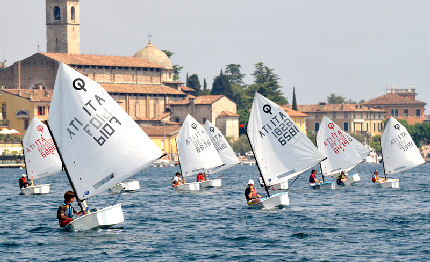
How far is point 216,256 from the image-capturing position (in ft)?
100

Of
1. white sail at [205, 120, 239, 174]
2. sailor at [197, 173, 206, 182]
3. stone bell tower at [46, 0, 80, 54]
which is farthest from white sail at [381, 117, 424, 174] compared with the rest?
stone bell tower at [46, 0, 80, 54]

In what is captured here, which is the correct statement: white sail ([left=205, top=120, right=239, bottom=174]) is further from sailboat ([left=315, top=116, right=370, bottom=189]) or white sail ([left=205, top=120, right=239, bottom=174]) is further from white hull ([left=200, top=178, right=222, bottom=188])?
sailboat ([left=315, top=116, right=370, bottom=189])

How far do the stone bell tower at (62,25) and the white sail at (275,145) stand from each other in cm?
13997

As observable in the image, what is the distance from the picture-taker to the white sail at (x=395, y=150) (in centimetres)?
6431

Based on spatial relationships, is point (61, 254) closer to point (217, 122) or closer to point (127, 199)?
point (127, 199)

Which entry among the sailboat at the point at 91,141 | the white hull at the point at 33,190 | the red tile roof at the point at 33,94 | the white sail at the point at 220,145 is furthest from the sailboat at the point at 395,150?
the red tile roof at the point at 33,94

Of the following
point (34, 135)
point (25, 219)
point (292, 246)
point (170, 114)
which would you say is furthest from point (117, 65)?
point (292, 246)

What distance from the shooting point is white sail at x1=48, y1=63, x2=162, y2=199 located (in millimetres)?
33812

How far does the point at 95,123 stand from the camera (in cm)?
3394

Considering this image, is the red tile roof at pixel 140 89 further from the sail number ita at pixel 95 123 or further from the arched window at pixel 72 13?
the sail number ita at pixel 95 123

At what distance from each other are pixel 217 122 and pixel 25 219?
142125 mm

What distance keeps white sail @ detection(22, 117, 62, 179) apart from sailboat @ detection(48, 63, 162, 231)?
2937 centimetres

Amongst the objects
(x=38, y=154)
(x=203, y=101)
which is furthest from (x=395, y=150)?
(x=203, y=101)

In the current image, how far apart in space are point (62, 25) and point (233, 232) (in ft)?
490
